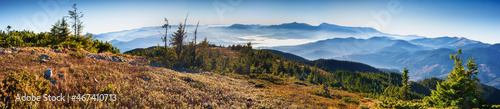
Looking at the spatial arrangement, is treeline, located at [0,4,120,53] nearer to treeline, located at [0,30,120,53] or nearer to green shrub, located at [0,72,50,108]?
treeline, located at [0,30,120,53]

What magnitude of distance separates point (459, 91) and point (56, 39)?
53961 mm

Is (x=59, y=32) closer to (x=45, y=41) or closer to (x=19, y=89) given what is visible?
(x=45, y=41)

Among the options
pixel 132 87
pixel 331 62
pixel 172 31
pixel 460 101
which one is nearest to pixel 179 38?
pixel 172 31

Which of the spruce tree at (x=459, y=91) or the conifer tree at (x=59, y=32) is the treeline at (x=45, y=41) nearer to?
the conifer tree at (x=59, y=32)

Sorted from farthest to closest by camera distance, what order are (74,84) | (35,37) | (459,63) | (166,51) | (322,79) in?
(322,79), (166,51), (35,37), (459,63), (74,84)

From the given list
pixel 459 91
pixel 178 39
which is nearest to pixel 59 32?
pixel 178 39

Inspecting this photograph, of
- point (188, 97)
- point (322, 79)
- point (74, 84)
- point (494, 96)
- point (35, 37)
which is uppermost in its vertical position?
point (35, 37)

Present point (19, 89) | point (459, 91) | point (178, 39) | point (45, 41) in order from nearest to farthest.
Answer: point (19, 89)
point (459, 91)
point (45, 41)
point (178, 39)

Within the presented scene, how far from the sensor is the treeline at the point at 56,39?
2248 cm

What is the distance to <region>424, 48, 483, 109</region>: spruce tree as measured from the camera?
20.1 m

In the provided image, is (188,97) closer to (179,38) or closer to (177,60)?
(177,60)

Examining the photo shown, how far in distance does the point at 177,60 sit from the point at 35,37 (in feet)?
64.2

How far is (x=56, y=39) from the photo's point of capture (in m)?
30.0

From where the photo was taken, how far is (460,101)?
66.4ft
